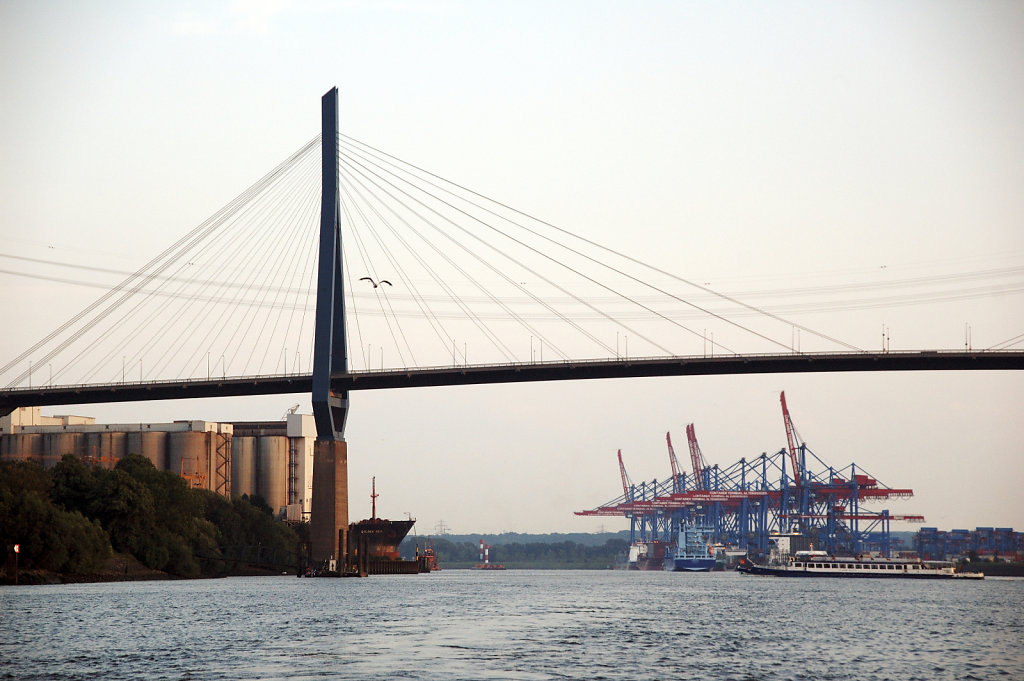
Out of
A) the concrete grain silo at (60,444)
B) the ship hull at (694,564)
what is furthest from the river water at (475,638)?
the ship hull at (694,564)

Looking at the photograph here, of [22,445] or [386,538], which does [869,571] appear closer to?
[386,538]

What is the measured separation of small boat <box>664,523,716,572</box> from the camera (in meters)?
164

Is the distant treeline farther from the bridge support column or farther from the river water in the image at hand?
the bridge support column

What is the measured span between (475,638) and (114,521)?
41.1 metres

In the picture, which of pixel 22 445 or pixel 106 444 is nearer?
pixel 22 445

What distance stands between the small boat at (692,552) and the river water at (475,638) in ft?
335

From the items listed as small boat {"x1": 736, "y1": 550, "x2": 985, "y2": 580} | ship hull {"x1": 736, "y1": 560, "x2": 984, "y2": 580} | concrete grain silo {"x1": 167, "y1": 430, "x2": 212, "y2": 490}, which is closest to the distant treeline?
concrete grain silo {"x1": 167, "y1": 430, "x2": 212, "y2": 490}

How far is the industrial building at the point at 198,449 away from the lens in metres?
135

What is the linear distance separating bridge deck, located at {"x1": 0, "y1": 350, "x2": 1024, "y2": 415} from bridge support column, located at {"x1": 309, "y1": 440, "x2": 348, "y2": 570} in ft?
12.6

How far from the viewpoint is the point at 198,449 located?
136250mm

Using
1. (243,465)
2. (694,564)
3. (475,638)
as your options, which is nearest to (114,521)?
(475,638)

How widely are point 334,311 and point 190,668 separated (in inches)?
1979

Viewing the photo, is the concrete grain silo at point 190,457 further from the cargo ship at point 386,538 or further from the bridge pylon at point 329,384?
the bridge pylon at point 329,384

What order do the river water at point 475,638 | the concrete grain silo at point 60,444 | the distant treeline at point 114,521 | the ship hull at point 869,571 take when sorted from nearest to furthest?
the river water at point 475,638, the distant treeline at point 114,521, the ship hull at point 869,571, the concrete grain silo at point 60,444
